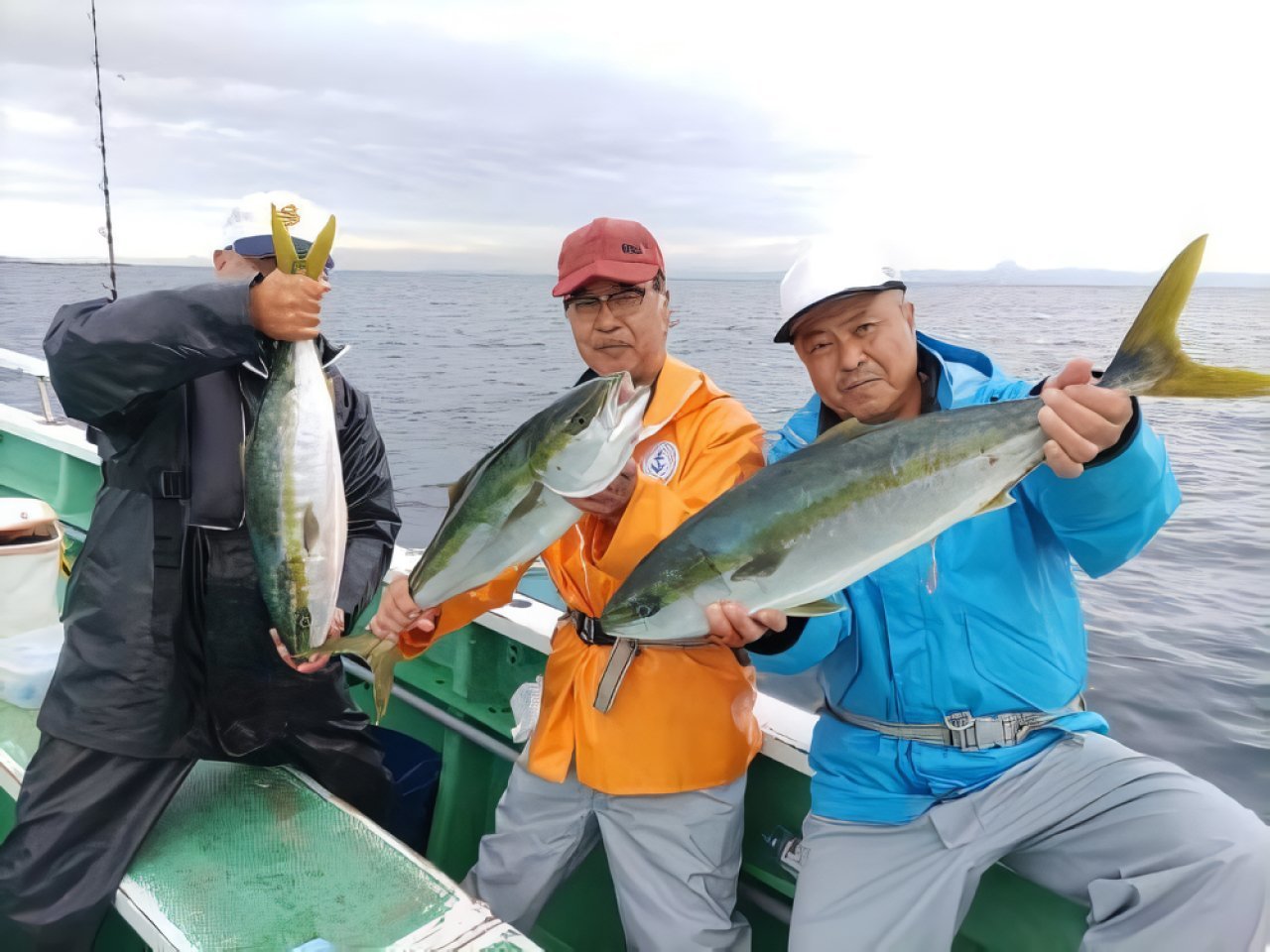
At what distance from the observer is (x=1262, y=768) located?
17.2 ft

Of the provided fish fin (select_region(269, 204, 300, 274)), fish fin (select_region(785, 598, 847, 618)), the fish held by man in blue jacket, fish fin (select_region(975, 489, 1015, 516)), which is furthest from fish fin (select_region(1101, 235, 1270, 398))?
fish fin (select_region(269, 204, 300, 274))

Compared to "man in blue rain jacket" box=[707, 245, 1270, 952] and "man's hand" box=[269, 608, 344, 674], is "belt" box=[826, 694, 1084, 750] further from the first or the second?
"man's hand" box=[269, 608, 344, 674]

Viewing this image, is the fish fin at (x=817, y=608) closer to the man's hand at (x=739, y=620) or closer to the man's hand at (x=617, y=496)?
the man's hand at (x=739, y=620)

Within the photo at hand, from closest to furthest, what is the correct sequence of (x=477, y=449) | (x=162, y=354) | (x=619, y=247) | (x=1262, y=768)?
(x=162, y=354) < (x=619, y=247) < (x=1262, y=768) < (x=477, y=449)

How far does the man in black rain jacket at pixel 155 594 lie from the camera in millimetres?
2391

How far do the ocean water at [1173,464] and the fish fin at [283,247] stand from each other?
1.11 feet

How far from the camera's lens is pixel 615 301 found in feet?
9.23

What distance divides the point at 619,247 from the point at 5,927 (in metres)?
2.67

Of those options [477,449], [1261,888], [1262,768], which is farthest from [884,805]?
[477,449]

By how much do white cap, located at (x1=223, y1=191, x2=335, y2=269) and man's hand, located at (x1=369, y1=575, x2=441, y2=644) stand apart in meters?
1.00

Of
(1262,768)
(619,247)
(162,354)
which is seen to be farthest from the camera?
(1262,768)

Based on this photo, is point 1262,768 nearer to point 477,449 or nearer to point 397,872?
point 397,872

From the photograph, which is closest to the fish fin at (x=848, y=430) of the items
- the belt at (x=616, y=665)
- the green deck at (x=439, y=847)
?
the belt at (x=616, y=665)

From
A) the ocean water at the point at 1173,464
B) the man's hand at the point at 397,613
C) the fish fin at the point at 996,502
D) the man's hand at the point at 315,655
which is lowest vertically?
the ocean water at the point at 1173,464
